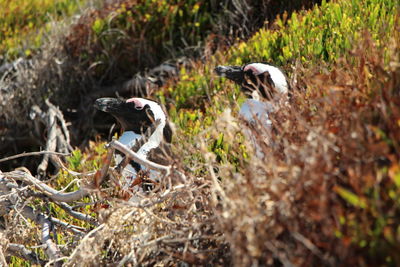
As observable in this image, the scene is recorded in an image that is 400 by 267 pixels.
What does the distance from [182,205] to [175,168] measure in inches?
6.8

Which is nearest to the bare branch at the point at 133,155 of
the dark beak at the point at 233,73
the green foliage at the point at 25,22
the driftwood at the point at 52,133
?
the dark beak at the point at 233,73

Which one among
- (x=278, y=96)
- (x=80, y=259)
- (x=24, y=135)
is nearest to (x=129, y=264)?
(x=80, y=259)

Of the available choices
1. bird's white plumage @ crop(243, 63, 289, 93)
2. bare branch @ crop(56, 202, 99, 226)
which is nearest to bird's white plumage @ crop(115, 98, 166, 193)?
bare branch @ crop(56, 202, 99, 226)

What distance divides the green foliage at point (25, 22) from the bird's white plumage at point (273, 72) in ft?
14.2

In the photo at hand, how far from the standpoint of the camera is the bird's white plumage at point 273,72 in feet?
12.0

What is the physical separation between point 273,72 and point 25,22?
5.86 metres

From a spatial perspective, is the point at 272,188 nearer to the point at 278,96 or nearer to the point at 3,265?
the point at 278,96

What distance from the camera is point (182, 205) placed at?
2.89 meters

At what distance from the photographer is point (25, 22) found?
343 inches

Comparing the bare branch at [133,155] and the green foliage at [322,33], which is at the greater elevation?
the bare branch at [133,155]

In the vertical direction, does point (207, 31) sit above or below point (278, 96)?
below

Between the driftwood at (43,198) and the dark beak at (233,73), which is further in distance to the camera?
the dark beak at (233,73)

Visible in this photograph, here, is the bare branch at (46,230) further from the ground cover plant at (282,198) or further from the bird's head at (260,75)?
the bird's head at (260,75)

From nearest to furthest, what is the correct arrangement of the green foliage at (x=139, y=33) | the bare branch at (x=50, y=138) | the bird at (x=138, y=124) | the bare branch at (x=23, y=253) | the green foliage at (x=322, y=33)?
the bare branch at (x=23, y=253), the bird at (x=138, y=124), the green foliage at (x=322, y=33), the bare branch at (x=50, y=138), the green foliage at (x=139, y=33)
